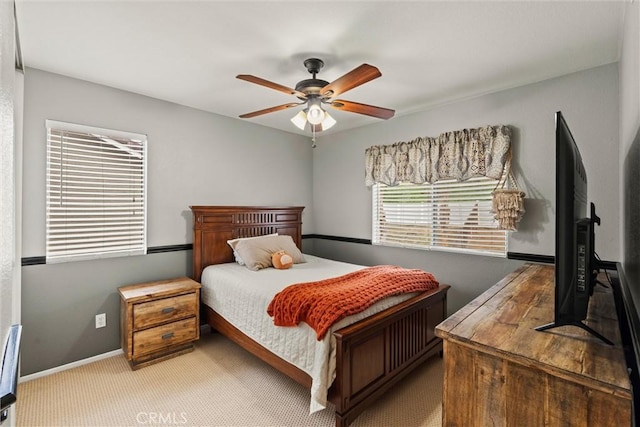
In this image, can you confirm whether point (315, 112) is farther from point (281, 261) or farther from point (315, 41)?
point (281, 261)

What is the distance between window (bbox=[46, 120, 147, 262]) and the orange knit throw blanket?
1752 millimetres

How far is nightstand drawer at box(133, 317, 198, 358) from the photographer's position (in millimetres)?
2568

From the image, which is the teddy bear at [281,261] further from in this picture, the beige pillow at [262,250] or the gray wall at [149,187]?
the gray wall at [149,187]

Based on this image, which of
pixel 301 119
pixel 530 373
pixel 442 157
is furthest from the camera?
pixel 442 157

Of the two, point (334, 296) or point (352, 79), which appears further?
point (334, 296)

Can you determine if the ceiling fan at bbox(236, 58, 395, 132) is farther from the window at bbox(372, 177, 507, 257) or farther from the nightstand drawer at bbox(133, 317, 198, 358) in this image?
the nightstand drawer at bbox(133, 317, 198, 358)

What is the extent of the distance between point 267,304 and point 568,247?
189 cm

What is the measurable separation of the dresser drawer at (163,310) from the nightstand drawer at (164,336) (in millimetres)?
57

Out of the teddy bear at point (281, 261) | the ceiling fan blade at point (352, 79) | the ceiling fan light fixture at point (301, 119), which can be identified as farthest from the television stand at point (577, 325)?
the teddy bear at point (281, 261)

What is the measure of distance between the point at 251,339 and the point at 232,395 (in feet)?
1.38

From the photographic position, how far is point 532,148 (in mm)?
2678

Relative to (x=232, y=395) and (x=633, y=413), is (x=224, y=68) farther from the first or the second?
(x=633, y=413)

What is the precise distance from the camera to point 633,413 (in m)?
0.82

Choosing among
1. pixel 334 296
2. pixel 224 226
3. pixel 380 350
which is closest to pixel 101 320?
pixel 224 226
